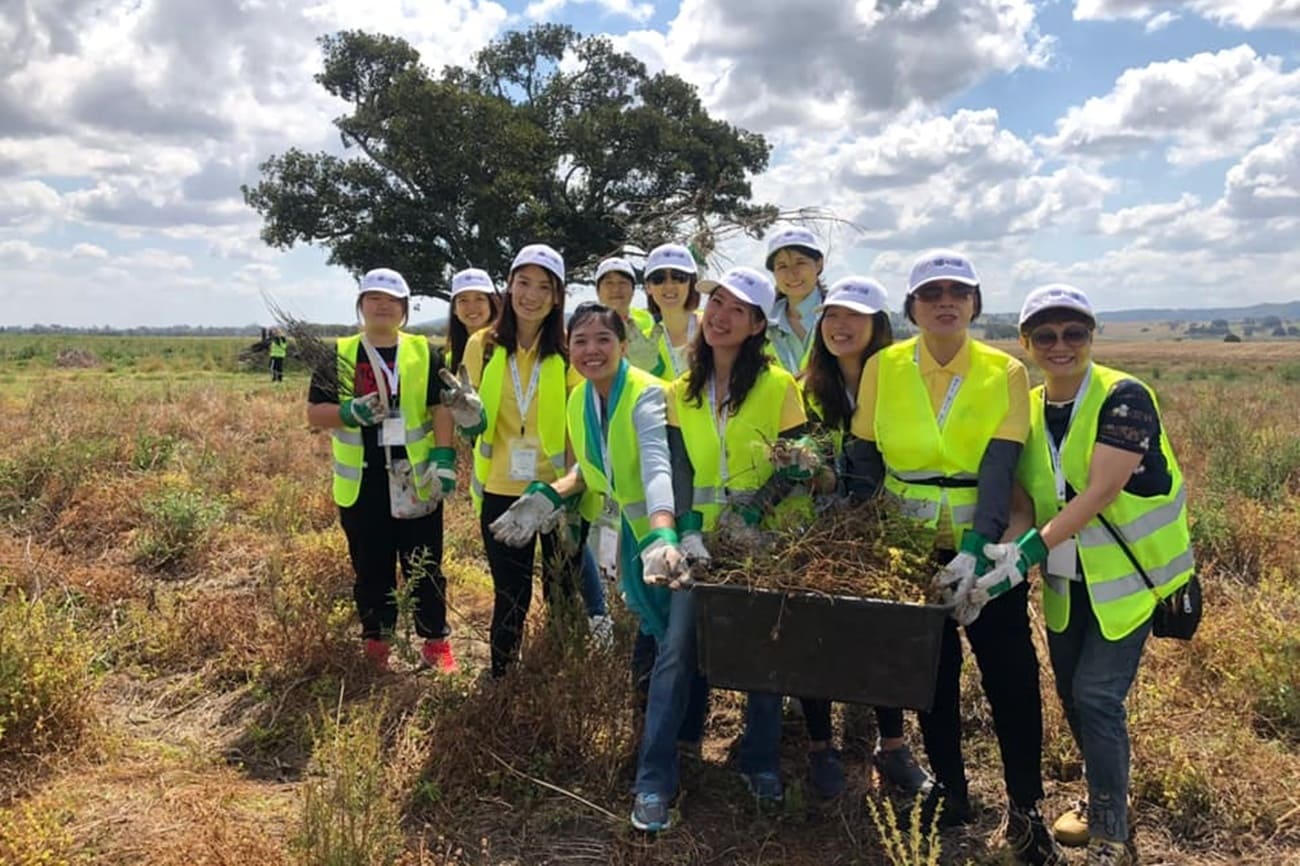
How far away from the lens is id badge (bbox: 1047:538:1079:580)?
3014 millimetres

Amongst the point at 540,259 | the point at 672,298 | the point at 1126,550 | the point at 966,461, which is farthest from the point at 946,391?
the point at 672,298

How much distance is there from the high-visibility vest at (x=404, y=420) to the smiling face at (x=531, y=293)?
0.65 m

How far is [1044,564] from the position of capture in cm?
310

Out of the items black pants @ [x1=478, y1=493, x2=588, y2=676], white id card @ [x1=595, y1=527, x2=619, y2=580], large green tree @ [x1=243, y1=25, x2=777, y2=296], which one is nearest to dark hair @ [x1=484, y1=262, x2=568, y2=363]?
black pants @ [x1=478, y1=493, x2=588, y2=676]

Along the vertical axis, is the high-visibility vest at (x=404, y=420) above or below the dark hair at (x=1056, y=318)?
below

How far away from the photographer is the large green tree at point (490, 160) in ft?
67.6

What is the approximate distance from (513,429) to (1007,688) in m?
2.40

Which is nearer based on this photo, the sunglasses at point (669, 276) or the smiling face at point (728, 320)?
the smiling face at point (728, 320)

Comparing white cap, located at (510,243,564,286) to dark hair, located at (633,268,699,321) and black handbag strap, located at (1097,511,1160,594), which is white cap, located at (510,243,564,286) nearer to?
dark hair, located at (633,268,699,321)

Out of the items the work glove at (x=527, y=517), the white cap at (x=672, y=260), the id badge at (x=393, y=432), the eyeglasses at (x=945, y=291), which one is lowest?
the work glove at (x=527, y=517)

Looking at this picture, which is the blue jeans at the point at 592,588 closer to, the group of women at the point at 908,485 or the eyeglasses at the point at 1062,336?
the group of women at the point at 908,485

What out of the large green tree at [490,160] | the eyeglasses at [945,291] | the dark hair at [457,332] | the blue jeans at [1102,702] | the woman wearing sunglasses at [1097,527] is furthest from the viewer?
the large green tree at [490,160]

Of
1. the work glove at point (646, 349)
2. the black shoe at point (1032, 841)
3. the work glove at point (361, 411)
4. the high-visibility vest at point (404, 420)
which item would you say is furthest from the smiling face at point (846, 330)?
the work glove at point (361, 411)

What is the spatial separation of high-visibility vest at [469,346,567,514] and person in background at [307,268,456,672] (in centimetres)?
32
